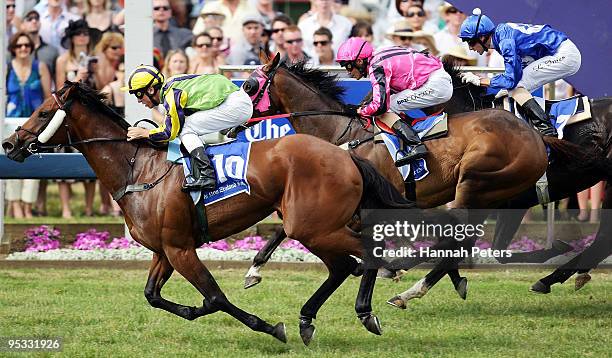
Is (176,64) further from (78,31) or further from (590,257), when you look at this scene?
(590,257)

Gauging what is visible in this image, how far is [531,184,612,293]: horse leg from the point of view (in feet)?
28.7

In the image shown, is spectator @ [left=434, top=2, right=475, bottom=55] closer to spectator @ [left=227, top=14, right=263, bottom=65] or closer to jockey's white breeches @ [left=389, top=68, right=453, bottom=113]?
spectator @ [left=227, top=14, right=263, bottom=65]

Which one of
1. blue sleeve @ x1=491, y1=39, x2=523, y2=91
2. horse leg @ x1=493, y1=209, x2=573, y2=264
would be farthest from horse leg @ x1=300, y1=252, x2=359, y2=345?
horse leg @ x1=493, y1=209, x2=573, y2=264

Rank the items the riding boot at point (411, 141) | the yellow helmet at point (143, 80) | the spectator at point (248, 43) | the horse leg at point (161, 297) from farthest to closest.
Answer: the spectator at point (248, 43) < the riding boot at point (411, 141) < the yellow helmet at point (143, 80) < the horse leg at point (161, 297)

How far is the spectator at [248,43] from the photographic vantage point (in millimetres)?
13550

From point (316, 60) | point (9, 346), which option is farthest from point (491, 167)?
point (316, 60)

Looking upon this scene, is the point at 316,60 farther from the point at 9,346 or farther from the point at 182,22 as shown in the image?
the point at 9,346

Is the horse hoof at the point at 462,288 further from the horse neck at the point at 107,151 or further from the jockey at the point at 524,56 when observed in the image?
the horse neck at the point at 107,151

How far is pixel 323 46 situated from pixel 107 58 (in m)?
2.53

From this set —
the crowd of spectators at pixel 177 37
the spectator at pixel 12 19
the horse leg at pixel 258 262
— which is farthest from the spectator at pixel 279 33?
the horse leg at pixel 258 262

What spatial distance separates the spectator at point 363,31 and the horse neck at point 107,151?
5946 mm

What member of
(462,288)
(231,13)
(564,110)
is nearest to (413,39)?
(231,13)

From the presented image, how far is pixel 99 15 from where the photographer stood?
46.3 ft

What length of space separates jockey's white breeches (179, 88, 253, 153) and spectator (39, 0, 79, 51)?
656 centimetres
